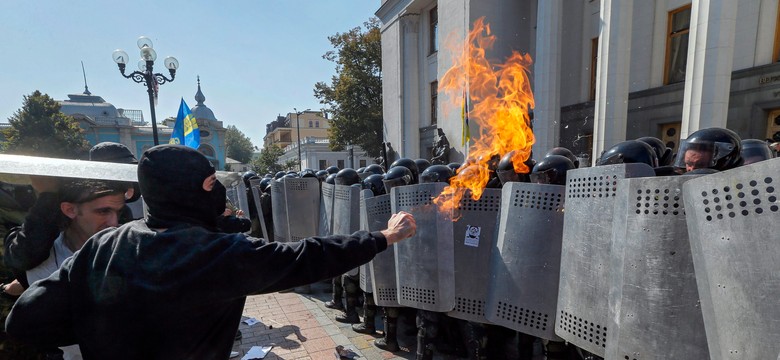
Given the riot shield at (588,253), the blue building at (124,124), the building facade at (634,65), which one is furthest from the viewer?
the blue building at (124,124)

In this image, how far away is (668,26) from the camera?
36.9 ft

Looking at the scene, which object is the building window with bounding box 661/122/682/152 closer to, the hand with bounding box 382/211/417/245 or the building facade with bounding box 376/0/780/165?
the building facade with bounding box 376/0/780/165

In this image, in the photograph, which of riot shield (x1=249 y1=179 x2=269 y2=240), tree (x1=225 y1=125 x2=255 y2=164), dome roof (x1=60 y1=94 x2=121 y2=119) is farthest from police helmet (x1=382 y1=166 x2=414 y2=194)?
tree (x1=225 y1=125 x2=255 y2=164)

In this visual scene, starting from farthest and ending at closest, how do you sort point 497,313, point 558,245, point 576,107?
point 576,107 → point 497,313 → point 558,245

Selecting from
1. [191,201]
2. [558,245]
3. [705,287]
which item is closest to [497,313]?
[558,245]

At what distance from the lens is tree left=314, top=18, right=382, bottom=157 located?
89.9 ft

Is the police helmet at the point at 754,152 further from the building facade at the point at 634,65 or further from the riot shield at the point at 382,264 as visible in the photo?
the building facade at the point at 634,65

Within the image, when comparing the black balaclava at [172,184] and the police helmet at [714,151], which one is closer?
the black balaclava at [172,184]

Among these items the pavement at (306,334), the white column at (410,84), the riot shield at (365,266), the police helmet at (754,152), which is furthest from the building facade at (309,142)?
the police helmet at (754,152)

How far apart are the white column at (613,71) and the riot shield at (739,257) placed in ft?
33.6

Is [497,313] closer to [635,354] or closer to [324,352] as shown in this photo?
[635,354]

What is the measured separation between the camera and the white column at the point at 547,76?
12.6 metres

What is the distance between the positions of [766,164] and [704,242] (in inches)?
17.2

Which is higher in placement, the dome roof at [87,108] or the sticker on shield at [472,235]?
the dome roof at [87,108]
